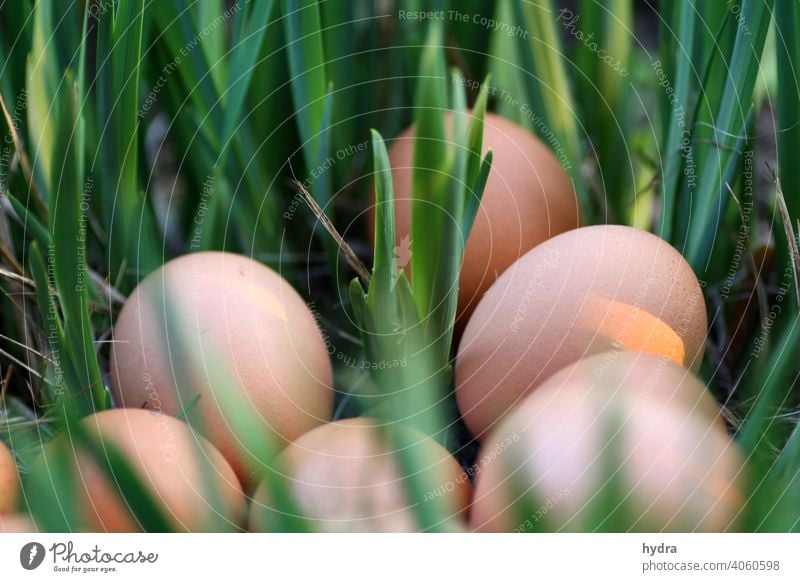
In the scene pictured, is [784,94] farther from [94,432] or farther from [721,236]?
[94,432]

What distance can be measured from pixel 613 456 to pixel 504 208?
0.13 meters

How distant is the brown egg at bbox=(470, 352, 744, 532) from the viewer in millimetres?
388

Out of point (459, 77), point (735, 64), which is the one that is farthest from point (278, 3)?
point (735, 64)

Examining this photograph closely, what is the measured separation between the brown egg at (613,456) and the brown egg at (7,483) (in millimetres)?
191

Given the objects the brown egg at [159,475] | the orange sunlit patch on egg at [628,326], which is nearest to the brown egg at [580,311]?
the orange sunlit patch on egg at [628,326]

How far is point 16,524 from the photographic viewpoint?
0.43 meters

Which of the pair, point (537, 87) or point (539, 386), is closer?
point (539, 386)

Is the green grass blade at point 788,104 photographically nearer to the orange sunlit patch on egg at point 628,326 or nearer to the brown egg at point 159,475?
the orange sunlit patch on egg at point 628,326

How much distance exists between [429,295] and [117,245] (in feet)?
0.49

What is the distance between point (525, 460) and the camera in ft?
1.29

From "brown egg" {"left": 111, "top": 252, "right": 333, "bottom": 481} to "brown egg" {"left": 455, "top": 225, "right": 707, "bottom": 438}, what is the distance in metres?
0.07
